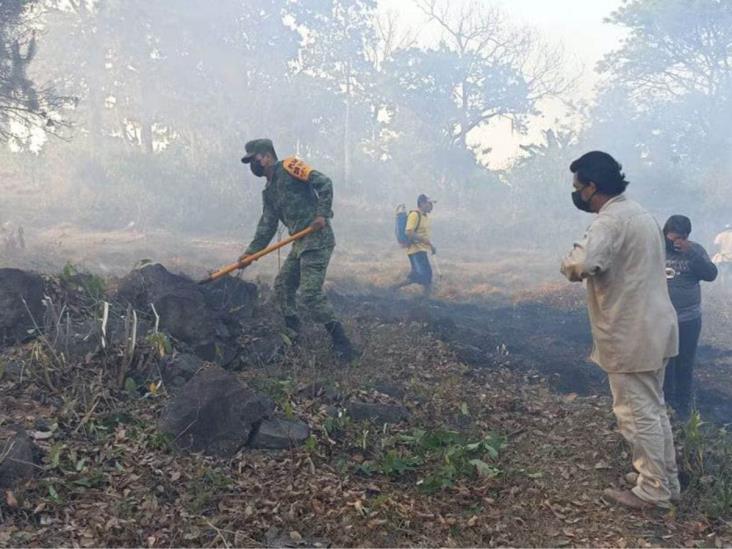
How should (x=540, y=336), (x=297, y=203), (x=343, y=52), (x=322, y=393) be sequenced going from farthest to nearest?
(x=343, y=52) < (x=540, y=336) < (x=297, y=203) < (x=322, y=393)

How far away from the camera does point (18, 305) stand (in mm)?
5227

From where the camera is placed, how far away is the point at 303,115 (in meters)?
27.6

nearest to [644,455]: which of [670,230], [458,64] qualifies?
[670,230]

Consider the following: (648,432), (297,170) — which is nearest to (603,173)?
(648,432)

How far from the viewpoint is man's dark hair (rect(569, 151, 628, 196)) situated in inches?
141

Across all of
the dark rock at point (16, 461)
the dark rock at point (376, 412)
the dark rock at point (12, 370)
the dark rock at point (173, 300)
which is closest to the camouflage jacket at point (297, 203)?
the dark rock at point (173, 300)

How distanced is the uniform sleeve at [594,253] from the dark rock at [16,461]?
123 inches

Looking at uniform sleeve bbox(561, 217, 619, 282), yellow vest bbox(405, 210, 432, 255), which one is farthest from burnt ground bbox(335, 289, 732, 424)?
uniform sleeve bbox(561, 217, 619, 282)

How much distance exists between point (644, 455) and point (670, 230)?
2.70 meters

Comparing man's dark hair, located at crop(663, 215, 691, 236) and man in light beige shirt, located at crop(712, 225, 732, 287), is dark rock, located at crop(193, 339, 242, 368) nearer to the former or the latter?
man's dark hair, located at crop(663, 215, 691, 236)

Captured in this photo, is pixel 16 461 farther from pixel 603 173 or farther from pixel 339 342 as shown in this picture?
pixel 603 173

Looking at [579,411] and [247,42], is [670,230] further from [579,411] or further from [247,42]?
[247,42]

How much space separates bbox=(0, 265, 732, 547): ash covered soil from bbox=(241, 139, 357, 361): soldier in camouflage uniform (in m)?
0.32

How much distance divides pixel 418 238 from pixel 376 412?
6.50 metres
